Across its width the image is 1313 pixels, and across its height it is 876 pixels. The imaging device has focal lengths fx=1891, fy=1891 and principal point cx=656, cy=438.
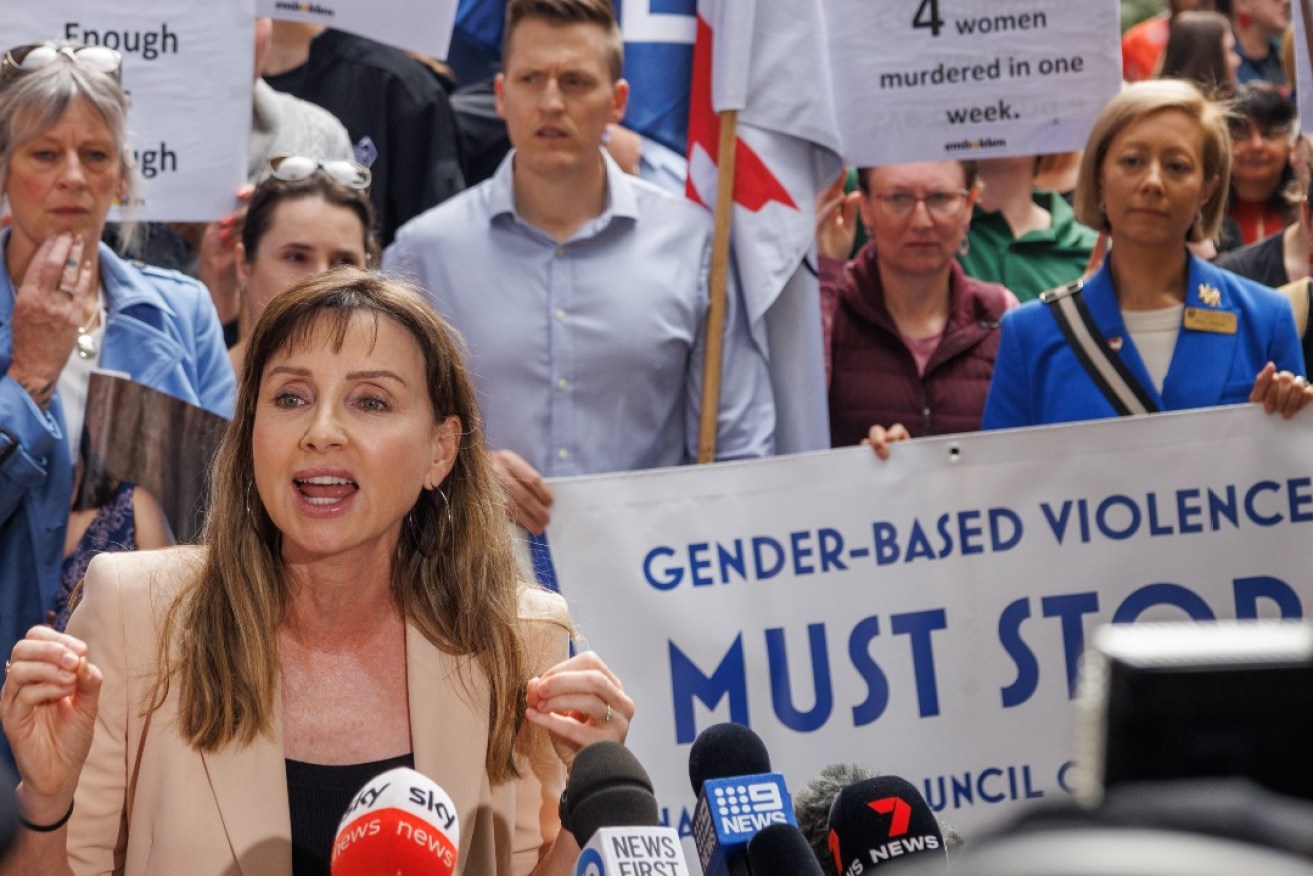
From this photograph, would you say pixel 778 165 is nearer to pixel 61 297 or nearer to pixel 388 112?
pixel 388 112

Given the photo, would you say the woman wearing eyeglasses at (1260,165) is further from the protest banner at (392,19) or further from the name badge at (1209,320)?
the protest banner at (392,19)

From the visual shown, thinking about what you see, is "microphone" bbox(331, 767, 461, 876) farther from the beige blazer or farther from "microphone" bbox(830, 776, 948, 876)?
the beige blazer

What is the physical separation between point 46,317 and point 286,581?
161 centimetres

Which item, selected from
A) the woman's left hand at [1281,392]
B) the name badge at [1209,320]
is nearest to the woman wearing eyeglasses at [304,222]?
the name badge at [1209,320]

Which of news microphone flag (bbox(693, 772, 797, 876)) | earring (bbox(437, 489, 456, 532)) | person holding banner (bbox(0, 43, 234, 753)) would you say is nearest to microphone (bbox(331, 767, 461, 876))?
news microphone flag (bbox(693, 772, 797, 876))

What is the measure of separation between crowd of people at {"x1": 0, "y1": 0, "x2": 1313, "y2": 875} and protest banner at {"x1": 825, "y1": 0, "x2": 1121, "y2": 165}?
205 mm

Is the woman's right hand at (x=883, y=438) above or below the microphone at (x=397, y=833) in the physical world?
above

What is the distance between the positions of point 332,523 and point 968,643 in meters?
2.49

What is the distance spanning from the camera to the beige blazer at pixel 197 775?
10.00 ft

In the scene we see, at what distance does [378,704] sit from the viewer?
3.28 m

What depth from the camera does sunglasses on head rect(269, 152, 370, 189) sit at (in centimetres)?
530

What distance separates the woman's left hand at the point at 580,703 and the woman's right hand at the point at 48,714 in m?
0.66

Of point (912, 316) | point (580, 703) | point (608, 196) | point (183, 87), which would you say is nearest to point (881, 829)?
point (580, 703)

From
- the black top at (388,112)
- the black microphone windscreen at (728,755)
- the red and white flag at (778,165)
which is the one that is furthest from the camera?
the black top at (388,112)
